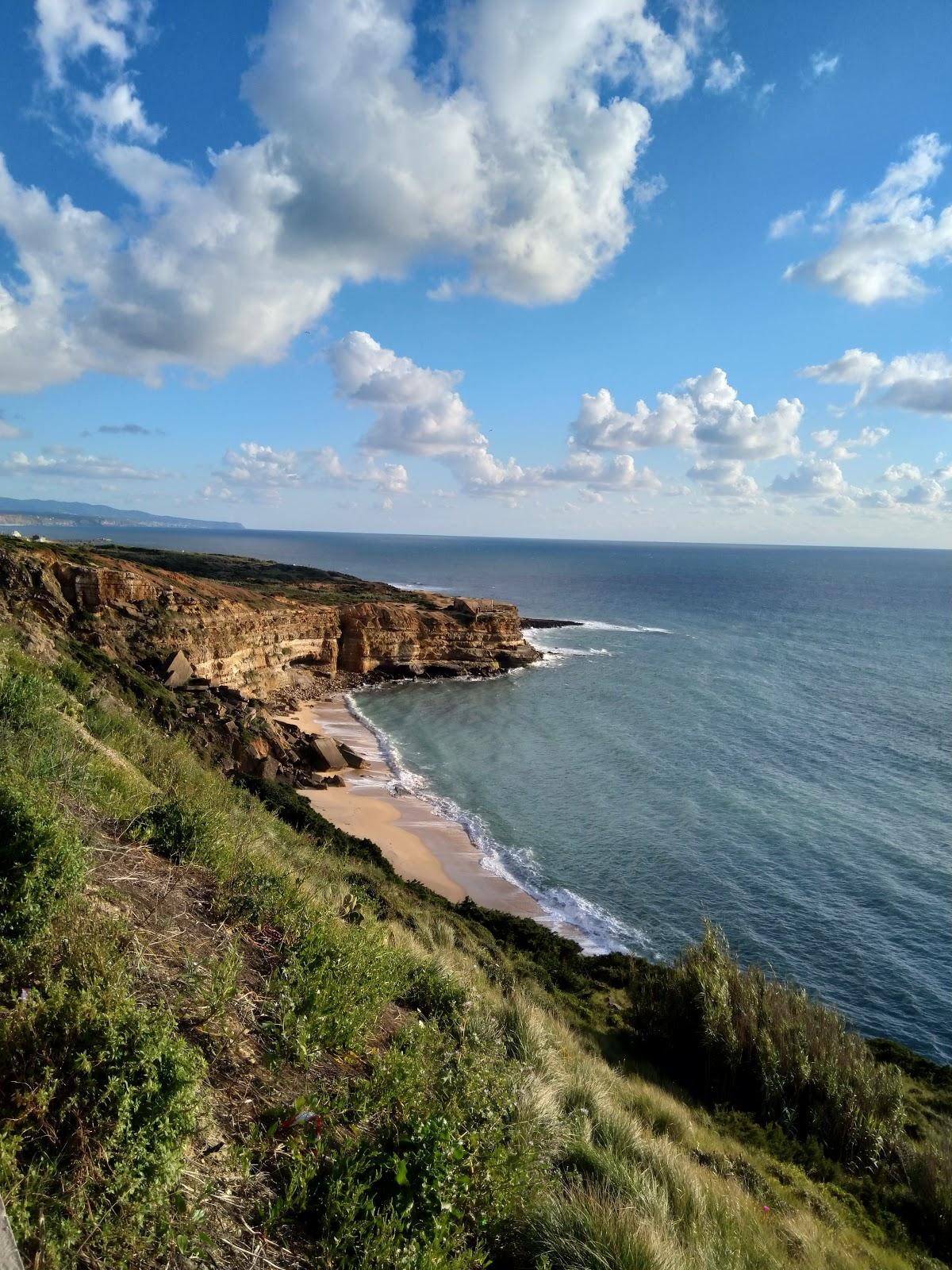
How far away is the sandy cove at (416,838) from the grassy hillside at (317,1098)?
1001 centimetres

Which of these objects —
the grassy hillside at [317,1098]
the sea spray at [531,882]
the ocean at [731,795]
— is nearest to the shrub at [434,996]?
the grassy hillside at [317,1098]

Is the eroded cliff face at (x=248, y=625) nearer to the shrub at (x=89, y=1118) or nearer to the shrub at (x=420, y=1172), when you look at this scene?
the shrub at (x=89, y=1118)

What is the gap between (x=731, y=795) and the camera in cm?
2931

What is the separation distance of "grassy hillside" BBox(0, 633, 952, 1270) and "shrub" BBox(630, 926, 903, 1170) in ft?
0.17

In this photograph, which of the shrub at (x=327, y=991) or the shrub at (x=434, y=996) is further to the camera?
the shrub at (x=434, y=996)

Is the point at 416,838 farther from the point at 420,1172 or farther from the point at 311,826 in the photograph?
the point at 420,1172

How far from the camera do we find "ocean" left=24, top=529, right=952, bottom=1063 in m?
19.0

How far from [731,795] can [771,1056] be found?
1997 cm

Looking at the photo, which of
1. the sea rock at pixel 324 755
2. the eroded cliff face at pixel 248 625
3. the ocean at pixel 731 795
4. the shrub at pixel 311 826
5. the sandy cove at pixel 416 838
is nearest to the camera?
the shrub at pixel 311 826

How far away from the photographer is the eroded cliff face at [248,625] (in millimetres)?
28562

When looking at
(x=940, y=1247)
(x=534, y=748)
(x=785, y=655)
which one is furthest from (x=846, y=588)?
(x=940, y=1247)

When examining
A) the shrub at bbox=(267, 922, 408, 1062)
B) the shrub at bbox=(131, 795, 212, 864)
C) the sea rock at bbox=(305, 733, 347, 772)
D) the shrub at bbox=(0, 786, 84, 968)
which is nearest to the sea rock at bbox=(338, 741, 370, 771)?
the sea rock at bbox=(305, 733, 347, 772)

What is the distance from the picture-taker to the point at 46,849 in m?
4.29

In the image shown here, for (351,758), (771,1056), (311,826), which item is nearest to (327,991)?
(771,1056)
